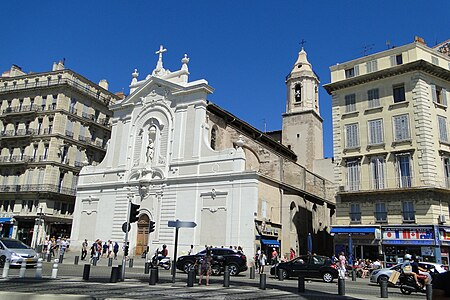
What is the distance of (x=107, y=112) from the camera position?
50625mm

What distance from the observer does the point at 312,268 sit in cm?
2044

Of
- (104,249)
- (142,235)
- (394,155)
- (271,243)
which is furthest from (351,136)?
(104,249)

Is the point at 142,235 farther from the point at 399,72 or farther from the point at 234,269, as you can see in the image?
the point at 399,72

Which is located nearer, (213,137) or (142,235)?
(142,235)

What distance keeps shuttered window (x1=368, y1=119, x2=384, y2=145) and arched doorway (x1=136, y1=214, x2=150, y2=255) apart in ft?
62.0

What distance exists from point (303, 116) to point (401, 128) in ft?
79.5

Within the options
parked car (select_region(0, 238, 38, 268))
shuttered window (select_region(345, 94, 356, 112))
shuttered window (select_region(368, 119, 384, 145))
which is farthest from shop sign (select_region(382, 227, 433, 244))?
parked car (select_region(0, 238, 38, 268))

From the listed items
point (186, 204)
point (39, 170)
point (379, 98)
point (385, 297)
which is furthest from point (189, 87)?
point (385, 297)

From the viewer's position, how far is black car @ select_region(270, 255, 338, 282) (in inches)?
795

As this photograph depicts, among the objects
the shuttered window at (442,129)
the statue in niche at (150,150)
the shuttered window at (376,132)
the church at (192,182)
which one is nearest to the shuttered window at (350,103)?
the shuttered window at (376,132)

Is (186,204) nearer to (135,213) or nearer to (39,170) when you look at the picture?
(135,213)

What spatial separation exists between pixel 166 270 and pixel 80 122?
2791 centimetres

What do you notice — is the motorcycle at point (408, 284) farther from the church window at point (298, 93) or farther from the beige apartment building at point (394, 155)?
the church window at point (298, 93)

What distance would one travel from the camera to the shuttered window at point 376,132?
2828 cm
